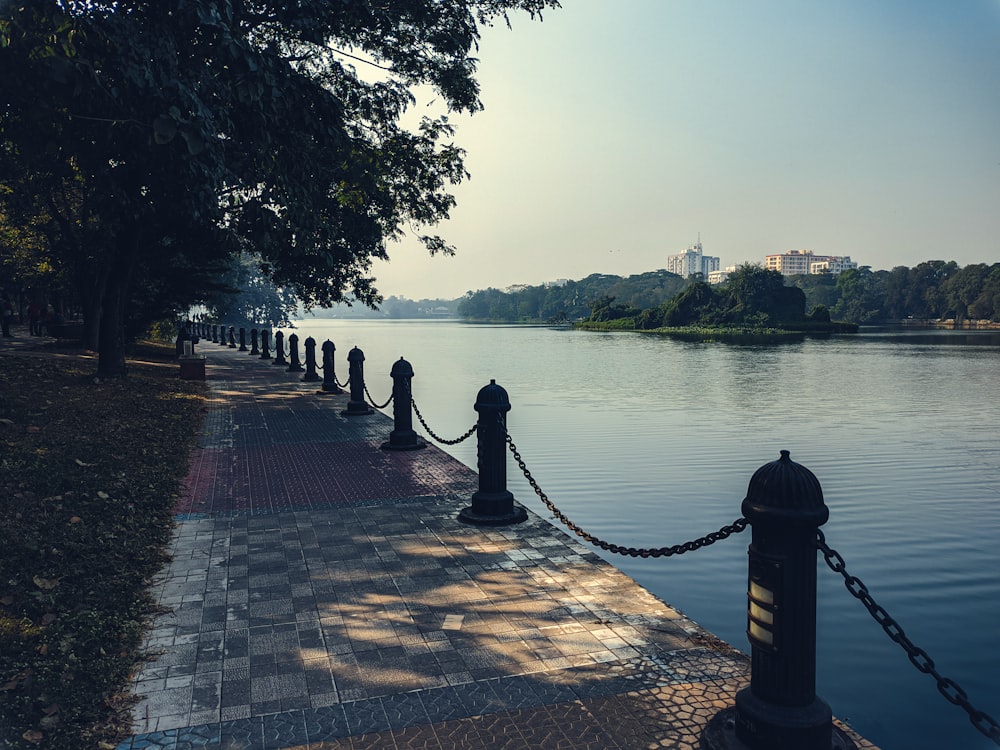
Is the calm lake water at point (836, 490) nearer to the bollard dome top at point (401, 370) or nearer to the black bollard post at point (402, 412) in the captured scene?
the black bollard post at point (402, 412)

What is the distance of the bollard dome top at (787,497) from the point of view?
3.50 metres

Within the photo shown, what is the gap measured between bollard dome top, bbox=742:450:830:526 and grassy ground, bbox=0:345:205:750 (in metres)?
3.46

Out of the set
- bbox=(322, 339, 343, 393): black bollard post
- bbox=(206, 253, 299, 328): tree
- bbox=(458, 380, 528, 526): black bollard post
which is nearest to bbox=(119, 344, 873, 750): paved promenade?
bbox=(458, 380, 528, 526): black bollard post

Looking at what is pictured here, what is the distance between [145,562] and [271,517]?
172cm

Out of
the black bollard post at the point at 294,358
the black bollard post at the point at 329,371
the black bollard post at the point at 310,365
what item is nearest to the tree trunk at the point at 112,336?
the black bollard post at the point at 329,371

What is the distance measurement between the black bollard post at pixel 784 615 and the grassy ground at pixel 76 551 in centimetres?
326

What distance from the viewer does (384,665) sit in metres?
4.57

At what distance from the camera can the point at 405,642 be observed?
16.0 ft

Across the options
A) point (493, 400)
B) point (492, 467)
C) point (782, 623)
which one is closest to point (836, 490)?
point (492, 467)

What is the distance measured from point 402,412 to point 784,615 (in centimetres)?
906

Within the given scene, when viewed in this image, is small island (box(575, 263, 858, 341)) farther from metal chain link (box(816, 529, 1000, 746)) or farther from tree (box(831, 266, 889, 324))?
metal chain link (box(816, 529, 1000, 746))

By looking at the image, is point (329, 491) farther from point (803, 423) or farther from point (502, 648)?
point (803, 423)

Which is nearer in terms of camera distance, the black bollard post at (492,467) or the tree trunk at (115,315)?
the black bollard post at (492,467)

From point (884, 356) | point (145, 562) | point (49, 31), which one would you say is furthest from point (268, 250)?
point (884, 356)
